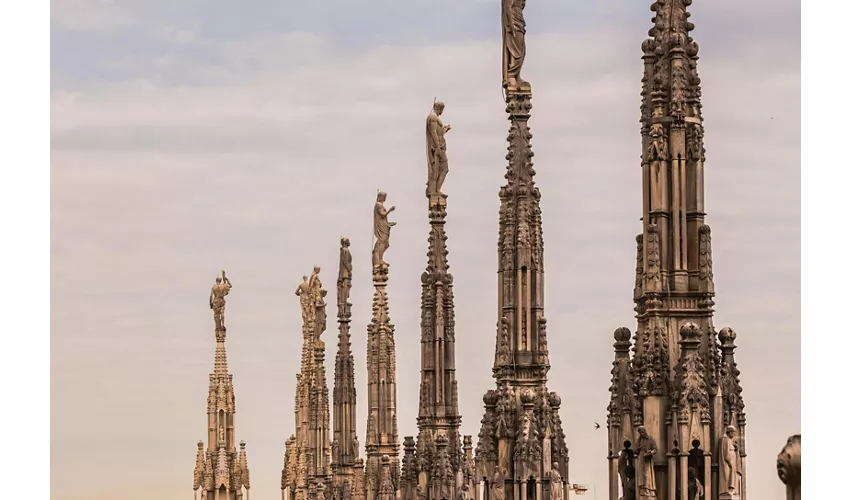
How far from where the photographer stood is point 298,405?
262 feet

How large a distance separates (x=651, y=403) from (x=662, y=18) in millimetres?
4979

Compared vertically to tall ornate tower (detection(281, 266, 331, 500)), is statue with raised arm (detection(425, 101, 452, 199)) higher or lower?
higher

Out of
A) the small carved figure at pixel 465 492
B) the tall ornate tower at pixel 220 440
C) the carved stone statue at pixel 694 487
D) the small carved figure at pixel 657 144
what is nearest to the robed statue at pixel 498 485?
the small carved figure at pixel 465 492

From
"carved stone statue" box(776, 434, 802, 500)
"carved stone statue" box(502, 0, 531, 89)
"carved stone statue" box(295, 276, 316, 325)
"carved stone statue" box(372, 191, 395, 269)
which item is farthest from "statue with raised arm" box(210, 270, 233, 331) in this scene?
"carved stone statue" box(776, 434, 802, 500)

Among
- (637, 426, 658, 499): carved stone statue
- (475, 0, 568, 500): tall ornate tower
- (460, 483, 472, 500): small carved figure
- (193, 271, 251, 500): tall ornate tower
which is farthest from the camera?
(193, 271, 251, 500): tall ornate tower

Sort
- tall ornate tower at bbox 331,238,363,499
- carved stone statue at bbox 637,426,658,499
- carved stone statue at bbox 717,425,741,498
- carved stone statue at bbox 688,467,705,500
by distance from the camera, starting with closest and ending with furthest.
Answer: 1. carved stone statue at bbox 717,425,741,498
2. carved stone statue at bbox 688,467,705,500
3. carved stone statue at bbox 637,426,658,499
4. tall ornate tower at bbox 331,238,363,499

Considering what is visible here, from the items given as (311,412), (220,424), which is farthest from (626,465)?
(220,424)

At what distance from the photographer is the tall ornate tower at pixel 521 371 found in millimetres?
35750

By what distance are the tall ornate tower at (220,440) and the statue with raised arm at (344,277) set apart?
22604mm

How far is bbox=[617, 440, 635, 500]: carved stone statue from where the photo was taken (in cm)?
2741

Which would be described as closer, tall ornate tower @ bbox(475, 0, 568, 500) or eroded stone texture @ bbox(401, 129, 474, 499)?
tall ornate tower @ bbox(475, 0, 568, 500)

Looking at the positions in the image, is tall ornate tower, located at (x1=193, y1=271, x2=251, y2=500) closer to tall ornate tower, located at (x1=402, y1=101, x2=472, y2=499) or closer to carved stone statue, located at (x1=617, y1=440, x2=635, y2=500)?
tall ornate tower, located at (x1=402, y1=101, x2=472, y2=499)

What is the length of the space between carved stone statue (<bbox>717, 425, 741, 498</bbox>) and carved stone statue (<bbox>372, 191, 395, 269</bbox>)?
30.1m

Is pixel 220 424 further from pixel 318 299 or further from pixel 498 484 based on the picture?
pixel 498 484
